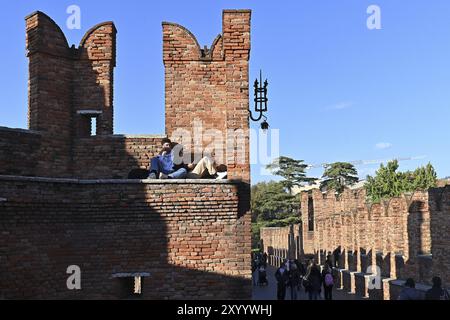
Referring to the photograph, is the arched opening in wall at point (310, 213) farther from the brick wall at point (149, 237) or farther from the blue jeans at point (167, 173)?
the blue jeans at point (167, 173)

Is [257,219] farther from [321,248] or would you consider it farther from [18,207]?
[18,207]

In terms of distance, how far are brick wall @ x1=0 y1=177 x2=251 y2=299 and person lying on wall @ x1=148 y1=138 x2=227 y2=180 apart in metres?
0.44

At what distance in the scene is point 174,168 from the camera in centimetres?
1239

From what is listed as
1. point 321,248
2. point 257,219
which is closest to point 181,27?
point 321,248

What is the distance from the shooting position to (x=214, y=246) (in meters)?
11.8

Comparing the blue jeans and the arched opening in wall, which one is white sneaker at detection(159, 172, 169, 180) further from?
the arched opening in wall

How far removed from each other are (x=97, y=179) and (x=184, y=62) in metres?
3.04

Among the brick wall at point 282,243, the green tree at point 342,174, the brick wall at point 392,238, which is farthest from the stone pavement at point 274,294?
the green tree at point 342,174

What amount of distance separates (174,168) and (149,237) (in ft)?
4.98

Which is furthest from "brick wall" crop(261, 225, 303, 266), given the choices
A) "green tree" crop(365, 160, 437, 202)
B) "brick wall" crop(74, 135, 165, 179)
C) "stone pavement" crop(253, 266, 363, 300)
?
"brick wall" crop(74, 135, 165, 179)

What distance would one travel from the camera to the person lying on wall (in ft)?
39.6

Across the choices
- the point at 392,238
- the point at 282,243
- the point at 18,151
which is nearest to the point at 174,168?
the point at 18,151

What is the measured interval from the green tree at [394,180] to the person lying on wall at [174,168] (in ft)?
153
